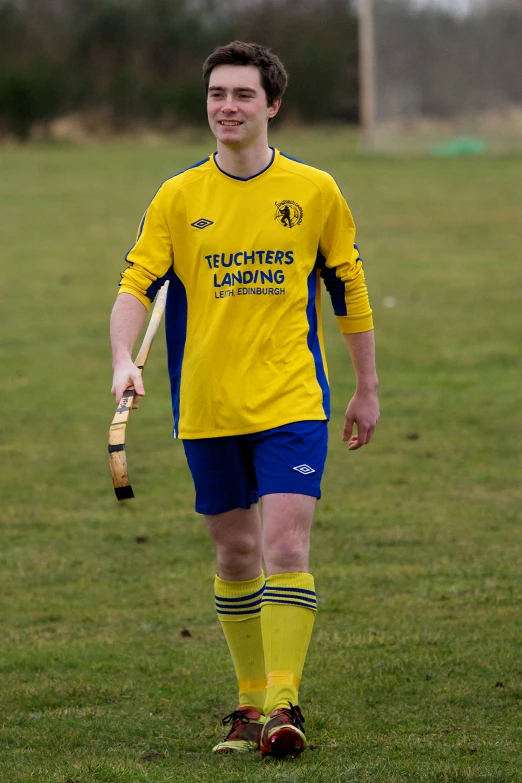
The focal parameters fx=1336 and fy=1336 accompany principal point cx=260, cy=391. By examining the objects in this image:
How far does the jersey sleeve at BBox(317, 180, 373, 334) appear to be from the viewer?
4855 mm

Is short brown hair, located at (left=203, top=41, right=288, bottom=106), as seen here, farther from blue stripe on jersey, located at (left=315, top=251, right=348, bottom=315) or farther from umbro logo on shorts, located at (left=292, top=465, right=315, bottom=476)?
umbro logo on shorts, located at (left=292, top=465, right=315, bottom=476)

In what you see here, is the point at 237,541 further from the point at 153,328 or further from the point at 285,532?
the point at 153,328

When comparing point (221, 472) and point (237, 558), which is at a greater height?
point (221, 472)

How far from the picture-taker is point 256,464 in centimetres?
474

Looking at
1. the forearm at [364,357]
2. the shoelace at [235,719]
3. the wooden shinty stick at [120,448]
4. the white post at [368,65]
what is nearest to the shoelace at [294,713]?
the shoelace at [235,719]

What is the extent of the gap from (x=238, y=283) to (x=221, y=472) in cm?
69

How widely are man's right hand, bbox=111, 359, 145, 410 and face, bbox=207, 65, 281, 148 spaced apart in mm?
887

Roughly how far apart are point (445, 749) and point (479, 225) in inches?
803

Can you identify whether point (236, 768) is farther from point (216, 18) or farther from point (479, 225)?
point (216, 18)

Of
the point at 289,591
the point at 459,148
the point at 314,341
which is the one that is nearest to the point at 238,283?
the point at 314,341

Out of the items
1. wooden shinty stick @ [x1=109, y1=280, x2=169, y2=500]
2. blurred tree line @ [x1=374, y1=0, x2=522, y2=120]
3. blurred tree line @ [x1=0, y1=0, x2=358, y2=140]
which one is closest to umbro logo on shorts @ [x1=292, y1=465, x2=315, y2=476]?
wooden shinty stick @ [x1=109, y1=280, x2=169, y2=500]

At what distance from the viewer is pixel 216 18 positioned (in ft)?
211

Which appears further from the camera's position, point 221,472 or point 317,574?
point 317,574

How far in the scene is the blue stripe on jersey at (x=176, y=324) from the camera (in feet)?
15.8
